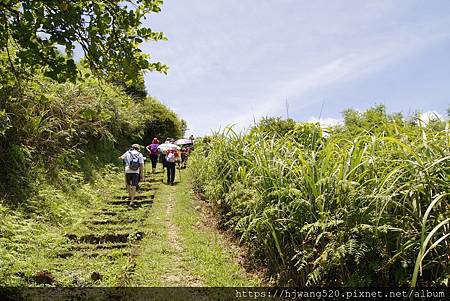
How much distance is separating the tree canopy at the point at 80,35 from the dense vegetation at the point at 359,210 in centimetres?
214

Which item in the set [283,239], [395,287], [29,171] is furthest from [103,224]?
[395,287]

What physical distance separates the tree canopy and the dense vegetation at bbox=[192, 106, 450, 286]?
2.14 meters

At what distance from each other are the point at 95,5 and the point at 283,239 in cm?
332

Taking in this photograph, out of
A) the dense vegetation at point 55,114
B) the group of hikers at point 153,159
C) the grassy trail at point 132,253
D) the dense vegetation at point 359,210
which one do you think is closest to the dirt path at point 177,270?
the grassy trail at point 132,253

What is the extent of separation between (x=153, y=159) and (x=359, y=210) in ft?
38.3

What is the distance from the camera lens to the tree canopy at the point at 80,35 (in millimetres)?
3027

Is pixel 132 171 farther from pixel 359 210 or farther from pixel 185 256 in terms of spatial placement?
pixel 359 210

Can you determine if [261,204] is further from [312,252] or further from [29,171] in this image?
[29,171]

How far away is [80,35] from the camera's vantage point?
3.22 metres

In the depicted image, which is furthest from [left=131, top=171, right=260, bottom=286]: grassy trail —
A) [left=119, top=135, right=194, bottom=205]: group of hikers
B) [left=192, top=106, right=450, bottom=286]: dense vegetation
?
[left=119, top=135, right=194, bottom=205]: group of hikers

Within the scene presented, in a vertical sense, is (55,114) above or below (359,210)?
above

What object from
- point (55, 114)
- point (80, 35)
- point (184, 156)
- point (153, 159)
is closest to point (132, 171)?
point (55, 114)

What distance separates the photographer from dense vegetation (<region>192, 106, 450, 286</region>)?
11.0 ft

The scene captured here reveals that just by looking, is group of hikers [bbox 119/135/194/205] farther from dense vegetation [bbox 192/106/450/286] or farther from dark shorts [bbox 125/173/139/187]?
dense vegetation [bbox 192/106/450/286]
